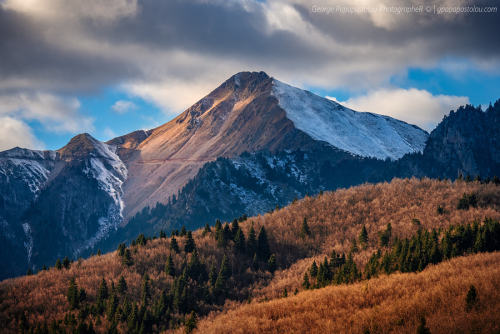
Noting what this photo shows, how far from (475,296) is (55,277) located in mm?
68261

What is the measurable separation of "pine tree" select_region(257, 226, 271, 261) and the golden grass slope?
3690 cm

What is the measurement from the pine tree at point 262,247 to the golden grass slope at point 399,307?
36.9 m

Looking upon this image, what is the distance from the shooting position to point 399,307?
110ft

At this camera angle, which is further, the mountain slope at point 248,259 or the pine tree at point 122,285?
the pine tree at point 122,285

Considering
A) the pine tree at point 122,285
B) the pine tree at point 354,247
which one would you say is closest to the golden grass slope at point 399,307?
the pine tree at point 354,247

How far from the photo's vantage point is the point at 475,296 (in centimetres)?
2998

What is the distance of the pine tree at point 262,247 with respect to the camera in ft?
277

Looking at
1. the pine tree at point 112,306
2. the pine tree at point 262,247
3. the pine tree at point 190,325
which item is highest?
the pine tree at point 262,247

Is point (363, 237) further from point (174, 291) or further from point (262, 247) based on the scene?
point (174, 291)

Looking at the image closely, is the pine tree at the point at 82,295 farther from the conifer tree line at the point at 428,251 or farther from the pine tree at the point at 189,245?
the conifer tree line at the point at 428,251

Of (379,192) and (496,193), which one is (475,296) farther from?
(379,192)

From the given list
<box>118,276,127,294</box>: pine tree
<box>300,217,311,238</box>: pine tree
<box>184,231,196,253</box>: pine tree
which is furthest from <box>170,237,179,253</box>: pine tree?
<box>300,217,311,238</box>: pine tree

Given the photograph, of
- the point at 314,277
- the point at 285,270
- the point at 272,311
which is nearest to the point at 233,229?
the point at 285,270

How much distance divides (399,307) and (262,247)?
2074 inches
